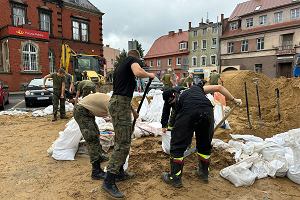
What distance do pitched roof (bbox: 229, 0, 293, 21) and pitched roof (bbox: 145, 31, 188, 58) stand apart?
30.2 ft

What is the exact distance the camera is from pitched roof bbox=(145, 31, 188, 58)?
45016 millimetres

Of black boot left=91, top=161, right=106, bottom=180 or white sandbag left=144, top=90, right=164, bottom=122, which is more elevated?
white sandbag left=144, top=90, right=164, bottom=122

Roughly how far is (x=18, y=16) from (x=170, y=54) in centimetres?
2678

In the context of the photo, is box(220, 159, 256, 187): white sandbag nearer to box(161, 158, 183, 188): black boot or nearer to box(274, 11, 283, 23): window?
box(161, 158, 183, 188): black boot

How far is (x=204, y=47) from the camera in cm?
4016

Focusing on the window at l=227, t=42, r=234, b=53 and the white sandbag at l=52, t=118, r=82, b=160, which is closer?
the white sandbag at l=52, t=118, r=82, b=160

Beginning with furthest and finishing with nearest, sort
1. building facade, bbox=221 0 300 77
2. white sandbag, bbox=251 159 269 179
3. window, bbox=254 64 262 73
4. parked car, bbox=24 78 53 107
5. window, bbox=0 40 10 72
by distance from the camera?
window, bbox=254 64 262 73, building facade, bbox=221 0 300 77, window, bbox=0 40 10 72, parked car, bbox=24 78 53 107, white sandbag, bbox=251 159 269 179

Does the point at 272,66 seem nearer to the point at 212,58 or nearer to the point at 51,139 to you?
the point at 212,58

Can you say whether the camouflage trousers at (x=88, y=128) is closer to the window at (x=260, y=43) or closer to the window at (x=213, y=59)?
the window at (x=260, y=43)

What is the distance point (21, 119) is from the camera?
859cm

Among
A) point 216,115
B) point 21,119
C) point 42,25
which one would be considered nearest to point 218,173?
point 216,115

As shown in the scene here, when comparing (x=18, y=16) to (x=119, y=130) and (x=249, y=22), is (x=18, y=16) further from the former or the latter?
(x=249, y=22)

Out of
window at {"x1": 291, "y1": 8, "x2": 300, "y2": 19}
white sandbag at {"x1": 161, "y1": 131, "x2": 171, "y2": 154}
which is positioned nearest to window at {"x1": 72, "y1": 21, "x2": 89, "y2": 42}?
window at {"x1": 291, "y1": 8, "x2": 300, "y2": 19}

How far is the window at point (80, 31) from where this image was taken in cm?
2758
